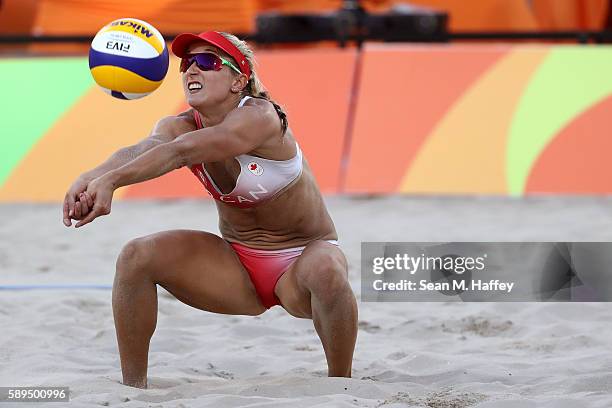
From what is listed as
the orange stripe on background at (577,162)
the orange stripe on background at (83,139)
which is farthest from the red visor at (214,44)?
the orange stripe on background at (577,162)

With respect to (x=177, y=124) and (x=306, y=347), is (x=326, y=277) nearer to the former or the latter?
(x=177, y=124)

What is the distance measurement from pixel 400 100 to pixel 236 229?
3858mm

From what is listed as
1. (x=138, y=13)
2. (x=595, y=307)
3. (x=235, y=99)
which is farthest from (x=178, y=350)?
(x=138, y=13)

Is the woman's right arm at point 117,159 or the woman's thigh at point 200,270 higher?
the woman's right arm at point 117,159

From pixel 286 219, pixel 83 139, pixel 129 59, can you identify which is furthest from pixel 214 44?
pixel 83 139

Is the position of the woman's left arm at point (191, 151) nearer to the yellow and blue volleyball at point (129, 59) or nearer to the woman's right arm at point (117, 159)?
the woman's right arm at point (117, 159)

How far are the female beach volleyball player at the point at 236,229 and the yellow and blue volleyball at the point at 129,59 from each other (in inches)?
5.8

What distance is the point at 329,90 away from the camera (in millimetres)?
8008

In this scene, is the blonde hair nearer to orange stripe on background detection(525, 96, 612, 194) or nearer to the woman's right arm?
the woman's right arm

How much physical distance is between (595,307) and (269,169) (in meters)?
2.03

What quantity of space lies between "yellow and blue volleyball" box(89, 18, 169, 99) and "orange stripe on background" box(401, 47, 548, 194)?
381cm

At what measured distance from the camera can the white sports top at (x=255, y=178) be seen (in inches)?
155

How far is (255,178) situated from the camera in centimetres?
395

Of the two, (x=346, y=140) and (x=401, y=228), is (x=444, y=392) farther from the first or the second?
(x=346, y=140)
